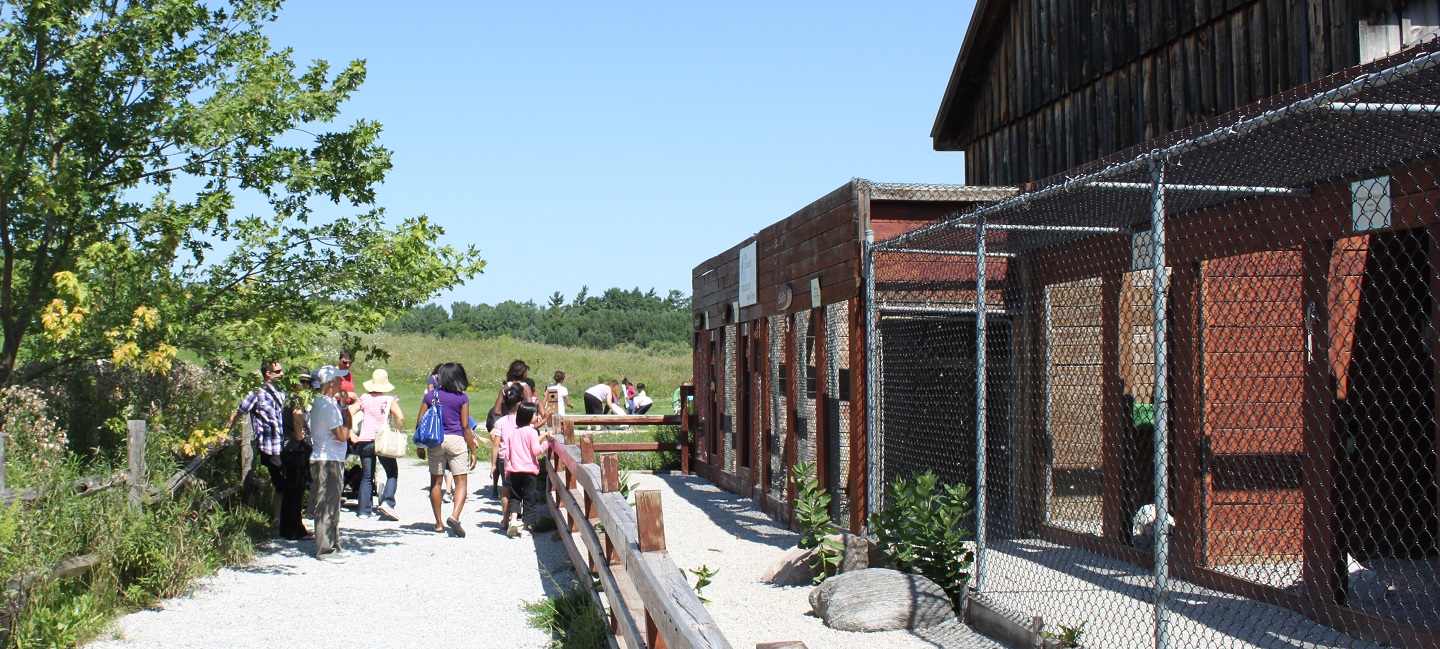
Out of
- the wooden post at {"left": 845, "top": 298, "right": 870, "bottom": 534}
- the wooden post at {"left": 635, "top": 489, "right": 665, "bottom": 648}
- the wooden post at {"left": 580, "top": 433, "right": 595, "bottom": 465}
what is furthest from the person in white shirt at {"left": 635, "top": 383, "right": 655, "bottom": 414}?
the wooden post at {"left": 635, "top": 489, "right": 665, "bottom": 648}

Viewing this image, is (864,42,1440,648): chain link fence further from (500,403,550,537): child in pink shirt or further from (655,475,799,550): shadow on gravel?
(500,403,550,537): child in pink shirt

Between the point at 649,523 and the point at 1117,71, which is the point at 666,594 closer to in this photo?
the point at 649,523

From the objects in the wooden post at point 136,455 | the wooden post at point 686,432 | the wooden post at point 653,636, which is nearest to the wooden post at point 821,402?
the wooden post at point 136,455

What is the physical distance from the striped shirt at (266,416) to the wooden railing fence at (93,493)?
33cm

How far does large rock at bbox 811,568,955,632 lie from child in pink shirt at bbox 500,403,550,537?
15.9 ft

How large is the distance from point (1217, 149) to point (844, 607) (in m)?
3.38

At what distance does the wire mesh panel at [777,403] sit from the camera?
1198 centimetres

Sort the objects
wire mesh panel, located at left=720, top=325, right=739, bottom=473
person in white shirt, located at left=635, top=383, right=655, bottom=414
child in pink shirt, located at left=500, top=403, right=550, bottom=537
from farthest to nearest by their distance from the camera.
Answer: person in white shirt, located at left=635, top=383, right=655, bottom=414 < wire mesh panel, located at left=720, top=325, right=739, bottom=473 < child in pink shirt, located at left=500, top=403, right=550, bottom=537

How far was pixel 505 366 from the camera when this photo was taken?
52719 mm

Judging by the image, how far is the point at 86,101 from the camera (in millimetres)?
8133

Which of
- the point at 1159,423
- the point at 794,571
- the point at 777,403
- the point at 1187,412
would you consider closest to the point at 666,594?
the point at 1159,423

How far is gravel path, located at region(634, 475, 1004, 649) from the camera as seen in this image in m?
6.71

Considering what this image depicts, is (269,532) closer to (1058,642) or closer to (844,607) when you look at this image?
(844,607)

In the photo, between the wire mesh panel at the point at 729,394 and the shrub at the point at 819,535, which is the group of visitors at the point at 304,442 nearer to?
the shrub at the point at 819,535
